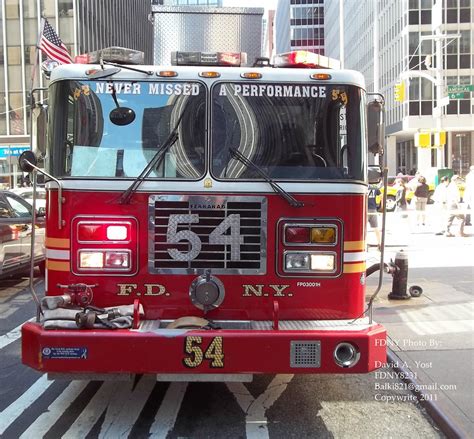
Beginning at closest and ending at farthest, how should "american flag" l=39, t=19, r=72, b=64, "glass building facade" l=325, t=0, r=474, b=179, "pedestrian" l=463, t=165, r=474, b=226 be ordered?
"american flag" l=39, t=19, r=72, b=64 < "pedestrian" l=463, t=165, r=474, b=226 < "glass building facade" l=325, t=0, r=474, b=179

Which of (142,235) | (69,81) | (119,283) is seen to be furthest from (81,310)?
(69,81)

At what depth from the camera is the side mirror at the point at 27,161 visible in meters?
4.15

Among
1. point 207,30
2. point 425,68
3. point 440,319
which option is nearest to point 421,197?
point 440,319

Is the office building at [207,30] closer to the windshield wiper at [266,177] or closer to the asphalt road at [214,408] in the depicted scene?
the windshield wiper at [266,177]

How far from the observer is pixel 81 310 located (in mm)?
3979

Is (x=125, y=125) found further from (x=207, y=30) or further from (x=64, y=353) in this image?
(x=207, y=30)

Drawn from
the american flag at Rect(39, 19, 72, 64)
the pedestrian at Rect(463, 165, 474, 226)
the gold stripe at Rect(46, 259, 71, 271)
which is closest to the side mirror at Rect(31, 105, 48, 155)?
the gold stripe at Rect(46, 259, 71, 271)

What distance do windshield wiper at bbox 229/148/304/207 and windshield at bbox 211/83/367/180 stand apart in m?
0.02

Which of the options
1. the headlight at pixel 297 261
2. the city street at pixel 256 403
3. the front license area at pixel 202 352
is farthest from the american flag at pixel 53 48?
the front license area at pixel 202 352

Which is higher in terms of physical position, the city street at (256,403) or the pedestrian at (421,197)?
the pedestrian at (421,197)

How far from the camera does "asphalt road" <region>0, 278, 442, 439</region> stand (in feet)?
13.5

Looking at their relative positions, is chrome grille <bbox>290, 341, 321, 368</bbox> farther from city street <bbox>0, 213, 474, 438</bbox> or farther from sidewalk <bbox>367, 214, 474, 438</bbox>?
sidewalk <bbox>367, 214, 474, 438</bbox>

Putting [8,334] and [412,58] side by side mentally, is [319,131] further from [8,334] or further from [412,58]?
[412,58]

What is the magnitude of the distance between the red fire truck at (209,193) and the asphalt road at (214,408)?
801 millimetres
